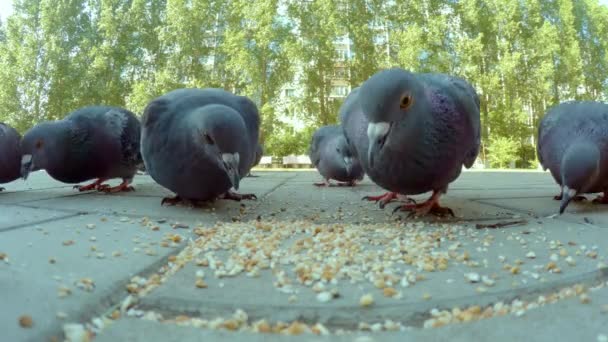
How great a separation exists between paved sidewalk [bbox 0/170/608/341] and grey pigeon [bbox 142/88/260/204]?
48 cm

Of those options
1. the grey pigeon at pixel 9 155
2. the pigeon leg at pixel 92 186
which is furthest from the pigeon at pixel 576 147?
the grey pigeon at pixel 9 155

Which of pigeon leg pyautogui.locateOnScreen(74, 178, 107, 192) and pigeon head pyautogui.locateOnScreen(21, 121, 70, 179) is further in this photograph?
pigeon leg pyautogui.locateOnScreen(74, 178, 107, 192)

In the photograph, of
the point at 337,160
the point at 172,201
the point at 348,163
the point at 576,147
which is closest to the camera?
the point at 576,147

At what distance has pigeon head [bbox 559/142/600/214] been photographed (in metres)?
2.91

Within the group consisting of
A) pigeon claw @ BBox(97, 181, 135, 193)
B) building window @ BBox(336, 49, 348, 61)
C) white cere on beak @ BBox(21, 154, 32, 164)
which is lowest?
pigeon claw @ BBox(97, 181, 135, 193)

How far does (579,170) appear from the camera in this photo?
9.53 ft

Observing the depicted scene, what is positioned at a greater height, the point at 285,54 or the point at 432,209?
the point at 285,54

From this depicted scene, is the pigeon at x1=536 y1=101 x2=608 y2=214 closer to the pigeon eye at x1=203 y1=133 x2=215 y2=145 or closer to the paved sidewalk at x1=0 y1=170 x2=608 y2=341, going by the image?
the paved sidewalk at x1=0 y1=170 x2=608 y2=341

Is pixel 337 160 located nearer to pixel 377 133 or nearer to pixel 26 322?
pixel 377 133

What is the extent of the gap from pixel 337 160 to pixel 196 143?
3077mm

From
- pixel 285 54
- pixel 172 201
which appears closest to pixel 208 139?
pixel 172 201

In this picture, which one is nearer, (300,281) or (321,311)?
(321,311)

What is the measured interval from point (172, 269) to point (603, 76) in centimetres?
2953

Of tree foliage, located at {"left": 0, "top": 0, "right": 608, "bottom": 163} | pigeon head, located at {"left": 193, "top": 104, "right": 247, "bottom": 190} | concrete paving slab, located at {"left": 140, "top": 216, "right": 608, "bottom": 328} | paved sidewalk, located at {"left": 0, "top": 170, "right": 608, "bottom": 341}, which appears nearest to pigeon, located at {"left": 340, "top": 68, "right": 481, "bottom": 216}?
paved sidewalk, located at {"left": 0, "top": 170, "right": 608, "bottom": 341}
